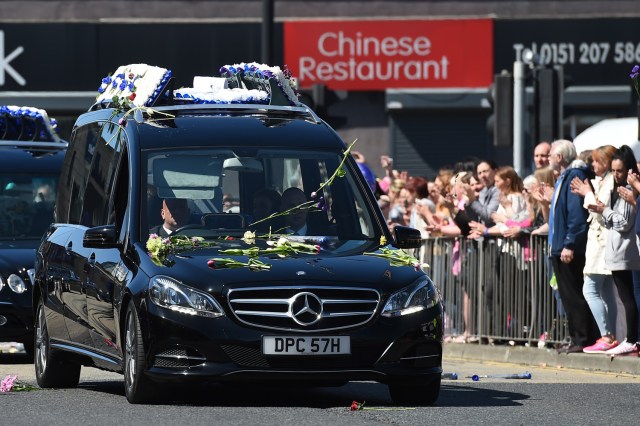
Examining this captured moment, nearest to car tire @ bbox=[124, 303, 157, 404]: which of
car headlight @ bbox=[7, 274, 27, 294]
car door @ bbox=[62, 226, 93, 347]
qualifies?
car door @ bbox=[62, 226, 93, 347]

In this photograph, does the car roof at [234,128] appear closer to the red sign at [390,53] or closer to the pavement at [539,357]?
the pavement at [539,357]

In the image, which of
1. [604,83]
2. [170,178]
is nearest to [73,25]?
[604,83]

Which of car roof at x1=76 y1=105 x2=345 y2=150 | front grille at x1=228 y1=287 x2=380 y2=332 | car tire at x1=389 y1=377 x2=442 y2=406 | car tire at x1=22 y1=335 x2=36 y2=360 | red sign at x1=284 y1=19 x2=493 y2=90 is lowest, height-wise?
car tire at x1=22 y1=335 x2=36 y2=360

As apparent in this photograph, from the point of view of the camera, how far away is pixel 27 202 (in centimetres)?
1717

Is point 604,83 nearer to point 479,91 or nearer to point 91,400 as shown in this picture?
point 479,91

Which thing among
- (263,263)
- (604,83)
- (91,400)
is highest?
(604,83)

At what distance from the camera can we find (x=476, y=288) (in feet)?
62.8

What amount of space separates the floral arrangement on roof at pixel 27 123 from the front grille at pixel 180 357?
24.2 ft

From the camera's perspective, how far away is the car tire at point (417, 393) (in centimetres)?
1153

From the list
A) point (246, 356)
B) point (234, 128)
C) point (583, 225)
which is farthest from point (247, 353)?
point (583, 225)

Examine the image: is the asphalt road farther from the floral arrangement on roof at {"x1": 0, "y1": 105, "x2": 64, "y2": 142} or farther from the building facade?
the building facade

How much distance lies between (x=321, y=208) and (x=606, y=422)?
249 centimetres

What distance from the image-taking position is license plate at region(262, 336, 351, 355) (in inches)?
428

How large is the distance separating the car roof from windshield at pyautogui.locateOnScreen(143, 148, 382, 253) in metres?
0.07
